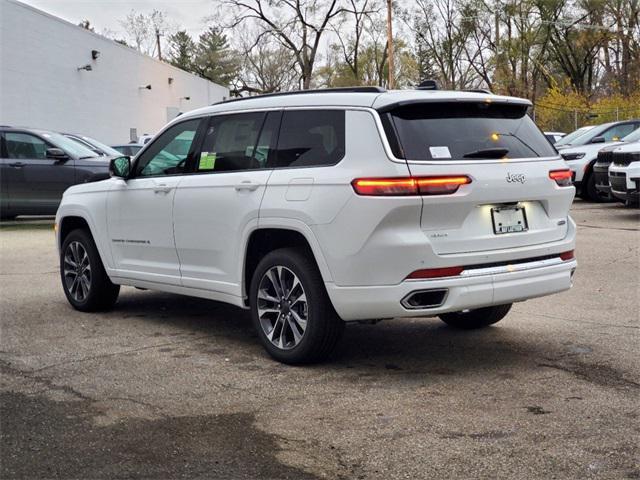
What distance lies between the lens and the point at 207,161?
6.34 meters

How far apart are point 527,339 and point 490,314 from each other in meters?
0.41

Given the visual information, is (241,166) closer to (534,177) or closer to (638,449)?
(534,177)

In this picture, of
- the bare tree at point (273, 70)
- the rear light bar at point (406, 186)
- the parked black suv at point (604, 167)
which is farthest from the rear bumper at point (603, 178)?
the bare tree at point (273, 70)

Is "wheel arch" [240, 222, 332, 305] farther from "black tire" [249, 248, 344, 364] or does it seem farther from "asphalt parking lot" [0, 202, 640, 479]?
"asphalt parking lot" [0, 202, 640, 479]

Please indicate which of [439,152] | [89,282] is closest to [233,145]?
[439,152]

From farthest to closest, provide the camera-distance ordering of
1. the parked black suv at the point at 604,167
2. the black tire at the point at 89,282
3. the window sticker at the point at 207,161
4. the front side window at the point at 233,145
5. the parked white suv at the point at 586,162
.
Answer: the parked white suv at the point at 586,162 < the parked black suv at the point at 604,167 < the black tire at the point at 89,282 < the window sticker at the point at 207,161 < the front side window at the point at 233,145

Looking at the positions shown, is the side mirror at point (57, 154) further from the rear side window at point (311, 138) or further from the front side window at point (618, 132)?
the front side window at point (618, 132)

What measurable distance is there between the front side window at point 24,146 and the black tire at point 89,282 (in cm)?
866

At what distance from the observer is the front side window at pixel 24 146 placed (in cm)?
1587

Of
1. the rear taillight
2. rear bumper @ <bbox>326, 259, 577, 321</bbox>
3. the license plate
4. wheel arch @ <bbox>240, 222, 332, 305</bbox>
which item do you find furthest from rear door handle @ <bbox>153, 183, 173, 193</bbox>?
the rear taillight

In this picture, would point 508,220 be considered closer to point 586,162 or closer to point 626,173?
point 626,173

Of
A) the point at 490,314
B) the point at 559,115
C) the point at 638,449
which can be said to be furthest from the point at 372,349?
the point at 559,115

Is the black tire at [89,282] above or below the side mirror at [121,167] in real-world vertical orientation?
below

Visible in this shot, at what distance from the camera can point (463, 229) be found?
508 centimetres
